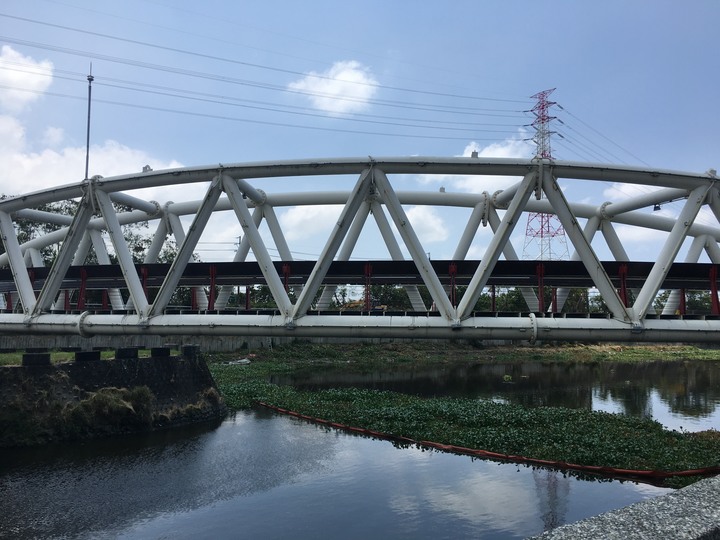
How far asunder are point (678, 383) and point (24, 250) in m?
62.3

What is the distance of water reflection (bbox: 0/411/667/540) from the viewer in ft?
44.3

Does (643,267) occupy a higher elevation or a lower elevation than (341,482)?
higher

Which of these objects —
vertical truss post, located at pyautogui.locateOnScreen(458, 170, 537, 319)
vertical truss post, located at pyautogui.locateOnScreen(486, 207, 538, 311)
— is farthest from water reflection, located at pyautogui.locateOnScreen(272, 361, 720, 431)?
vertical truss post, located at pyautogui.locateOnScreen(458, 170, 537, 319)

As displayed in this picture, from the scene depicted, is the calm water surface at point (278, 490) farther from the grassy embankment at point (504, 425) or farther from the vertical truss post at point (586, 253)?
the vertical truss post at point (586, 253)

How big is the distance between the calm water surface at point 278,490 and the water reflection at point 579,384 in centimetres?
469

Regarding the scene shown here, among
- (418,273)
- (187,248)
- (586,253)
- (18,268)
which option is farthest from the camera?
(18,268)

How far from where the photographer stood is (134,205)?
131 feet

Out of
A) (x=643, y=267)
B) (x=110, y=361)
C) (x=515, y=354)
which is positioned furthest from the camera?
(x=515, y=354)

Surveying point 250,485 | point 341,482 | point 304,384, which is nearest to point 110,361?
point 250,485

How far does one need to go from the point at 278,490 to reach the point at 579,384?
31.2 meters

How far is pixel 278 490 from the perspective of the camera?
1641 cm

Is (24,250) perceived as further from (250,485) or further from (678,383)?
(678,383)

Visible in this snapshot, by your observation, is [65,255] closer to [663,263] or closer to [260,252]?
[260,252]

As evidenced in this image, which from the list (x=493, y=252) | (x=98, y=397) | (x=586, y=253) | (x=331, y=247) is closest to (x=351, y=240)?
(x=331, y=247)
